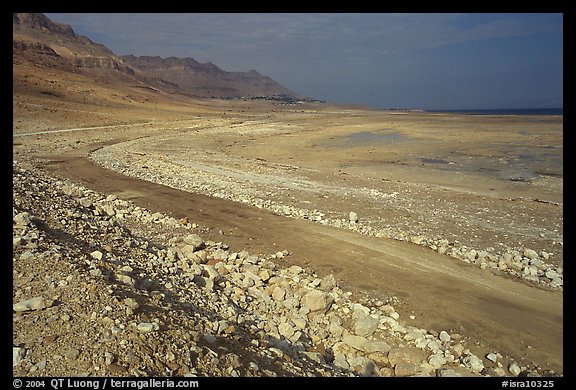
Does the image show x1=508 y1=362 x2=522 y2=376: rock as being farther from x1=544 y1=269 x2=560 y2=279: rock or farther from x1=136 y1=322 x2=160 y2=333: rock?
x1=136 y1=322 x2=160 y2=333: rock

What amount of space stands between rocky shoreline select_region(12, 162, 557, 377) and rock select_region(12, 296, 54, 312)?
0.04 ft

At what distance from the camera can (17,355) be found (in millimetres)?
3432

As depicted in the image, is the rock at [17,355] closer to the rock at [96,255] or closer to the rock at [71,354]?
the rock at [71,354]

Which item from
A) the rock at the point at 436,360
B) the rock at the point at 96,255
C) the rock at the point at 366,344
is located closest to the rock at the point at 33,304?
the rock at the point at 96,255

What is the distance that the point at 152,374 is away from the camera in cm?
368

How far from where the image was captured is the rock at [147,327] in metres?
4.16

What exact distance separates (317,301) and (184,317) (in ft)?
9.15
